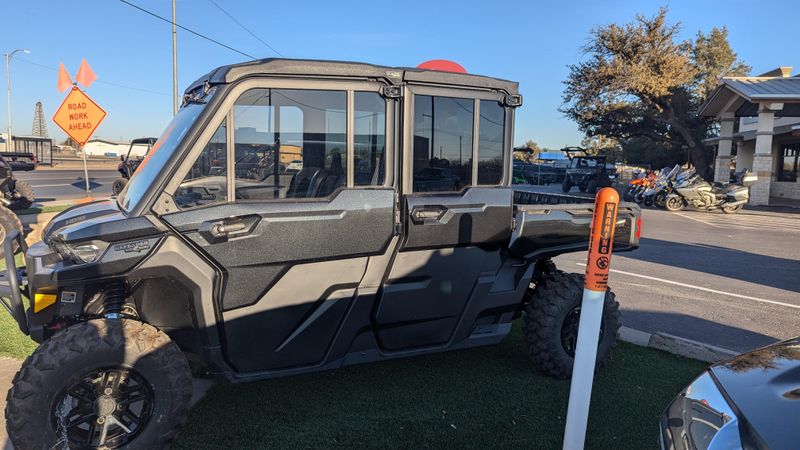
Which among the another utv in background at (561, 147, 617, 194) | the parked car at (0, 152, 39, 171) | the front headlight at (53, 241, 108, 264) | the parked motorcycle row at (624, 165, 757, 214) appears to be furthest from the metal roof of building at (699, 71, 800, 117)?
the parked car at (0, 152, 39, 171)

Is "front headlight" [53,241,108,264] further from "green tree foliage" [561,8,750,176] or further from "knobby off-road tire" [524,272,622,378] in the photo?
"green tree foliage" [561,8,750,176]

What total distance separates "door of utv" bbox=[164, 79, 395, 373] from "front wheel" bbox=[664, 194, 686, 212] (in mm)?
17999

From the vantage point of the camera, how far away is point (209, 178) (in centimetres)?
302

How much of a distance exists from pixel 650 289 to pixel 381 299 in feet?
17.2

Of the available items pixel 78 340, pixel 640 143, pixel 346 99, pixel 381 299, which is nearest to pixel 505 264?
pixel 381 299

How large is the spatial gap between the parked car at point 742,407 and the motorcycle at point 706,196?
58.4 feet

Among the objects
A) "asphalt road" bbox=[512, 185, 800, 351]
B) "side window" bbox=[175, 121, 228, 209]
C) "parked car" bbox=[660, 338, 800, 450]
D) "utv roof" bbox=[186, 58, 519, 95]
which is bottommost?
"asphalt road" bbox=[512, 185, 800, 351]

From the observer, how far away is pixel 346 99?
10.7ft

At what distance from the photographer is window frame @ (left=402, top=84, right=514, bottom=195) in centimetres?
340

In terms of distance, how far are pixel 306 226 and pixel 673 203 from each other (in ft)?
61.1

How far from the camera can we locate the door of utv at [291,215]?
3.02 m

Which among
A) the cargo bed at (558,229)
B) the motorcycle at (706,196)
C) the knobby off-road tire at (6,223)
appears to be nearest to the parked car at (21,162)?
the knobby off-road tire at (6,223)

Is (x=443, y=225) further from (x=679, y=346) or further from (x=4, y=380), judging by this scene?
(x=4, y=380)

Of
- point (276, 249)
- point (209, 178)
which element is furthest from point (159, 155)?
point (276, 249)
